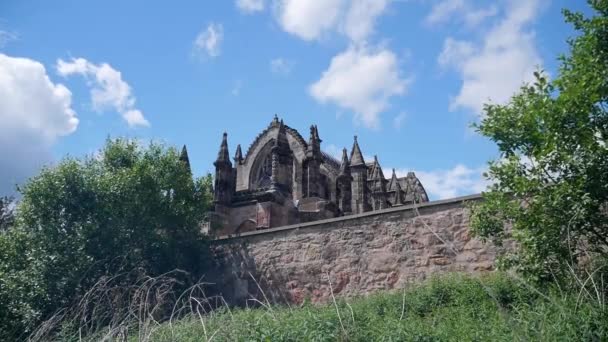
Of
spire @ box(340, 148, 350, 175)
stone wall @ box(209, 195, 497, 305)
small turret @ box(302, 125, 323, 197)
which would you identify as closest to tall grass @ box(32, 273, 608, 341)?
stone wall @ box(209, 195, 497, 305)

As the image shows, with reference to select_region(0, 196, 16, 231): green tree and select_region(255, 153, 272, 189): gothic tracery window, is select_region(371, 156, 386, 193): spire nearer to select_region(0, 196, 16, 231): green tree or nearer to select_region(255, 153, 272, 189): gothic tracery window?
select_region(255, 153, 272, 189): gothic tracery window

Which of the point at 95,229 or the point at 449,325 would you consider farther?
the point at 95,229

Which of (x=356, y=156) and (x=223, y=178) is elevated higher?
(x=356, y=156)

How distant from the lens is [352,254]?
13734 millimetres

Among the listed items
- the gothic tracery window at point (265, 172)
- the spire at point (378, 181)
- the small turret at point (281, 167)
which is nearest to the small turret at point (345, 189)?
the spire at point (378, 181)

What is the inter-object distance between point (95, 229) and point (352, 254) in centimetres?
665

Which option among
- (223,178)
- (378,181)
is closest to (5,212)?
(223,178)

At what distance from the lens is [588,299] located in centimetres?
749

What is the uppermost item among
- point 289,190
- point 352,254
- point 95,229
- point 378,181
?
point 378,181

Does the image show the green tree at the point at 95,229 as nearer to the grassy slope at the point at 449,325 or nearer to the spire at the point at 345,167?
the grassy slope at the point at 449,325

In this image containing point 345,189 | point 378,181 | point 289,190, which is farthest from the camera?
point 378,181

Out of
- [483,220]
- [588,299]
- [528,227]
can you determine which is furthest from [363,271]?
[588,299]

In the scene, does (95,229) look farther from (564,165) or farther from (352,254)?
(564,165)

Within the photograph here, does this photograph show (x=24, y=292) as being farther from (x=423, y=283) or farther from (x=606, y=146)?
(x=606, y=146)
